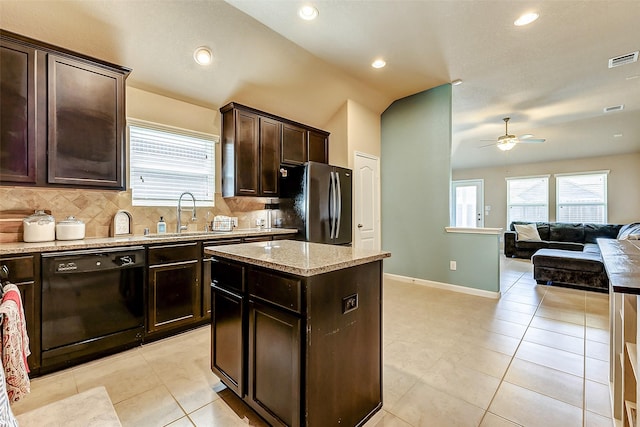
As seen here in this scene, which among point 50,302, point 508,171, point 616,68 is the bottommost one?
point 50,302

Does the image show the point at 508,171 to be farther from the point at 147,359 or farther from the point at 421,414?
the point at 147,359

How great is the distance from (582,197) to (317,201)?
7.34 meters

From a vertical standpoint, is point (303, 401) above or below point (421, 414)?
above

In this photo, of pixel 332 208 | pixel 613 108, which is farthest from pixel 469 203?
pixel 332 208

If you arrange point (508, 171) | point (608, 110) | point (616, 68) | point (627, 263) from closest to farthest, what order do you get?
point (627, 263)
point (616, 68)
point (608, 110)
point (508, 171)

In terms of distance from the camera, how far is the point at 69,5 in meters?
2.12

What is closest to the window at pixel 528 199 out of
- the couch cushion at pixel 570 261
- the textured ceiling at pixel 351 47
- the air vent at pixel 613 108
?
the air vent at pixel 613 108

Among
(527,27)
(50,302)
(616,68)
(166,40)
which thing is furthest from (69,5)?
(616,68)

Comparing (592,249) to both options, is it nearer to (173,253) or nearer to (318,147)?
(318,147)

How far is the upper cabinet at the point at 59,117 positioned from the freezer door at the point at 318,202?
6.41 feet

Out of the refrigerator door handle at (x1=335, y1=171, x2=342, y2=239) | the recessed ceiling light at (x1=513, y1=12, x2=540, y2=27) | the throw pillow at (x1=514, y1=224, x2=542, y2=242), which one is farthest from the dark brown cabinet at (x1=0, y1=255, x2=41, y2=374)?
the throw pillow at (x1=514, y1=224, x2=542, y2=242)

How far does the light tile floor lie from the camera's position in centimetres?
162

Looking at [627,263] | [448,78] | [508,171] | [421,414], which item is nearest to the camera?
[627,263]

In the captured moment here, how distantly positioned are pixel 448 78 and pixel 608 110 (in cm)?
350
